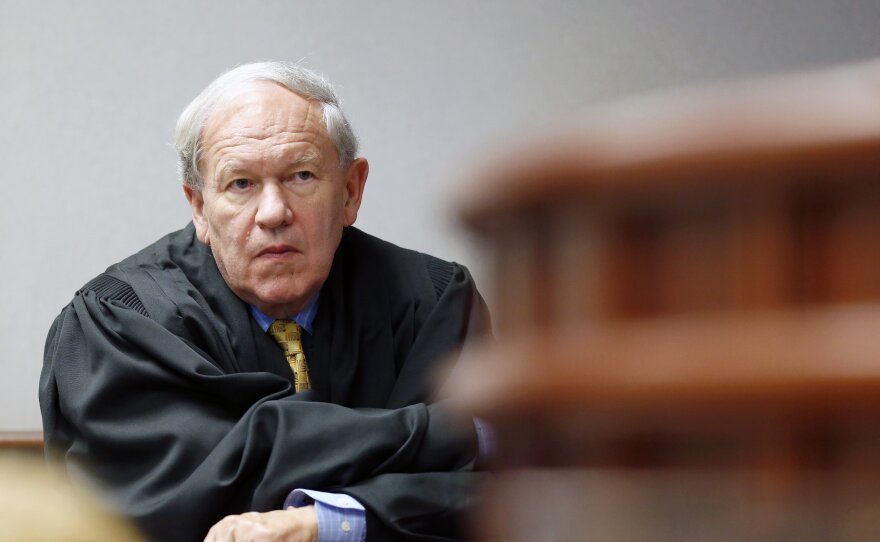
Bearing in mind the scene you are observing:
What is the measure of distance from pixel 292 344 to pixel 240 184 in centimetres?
31

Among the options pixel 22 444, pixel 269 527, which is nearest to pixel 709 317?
pixel 269 527

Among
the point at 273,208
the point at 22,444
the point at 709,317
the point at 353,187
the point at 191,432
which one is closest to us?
the point at 709,317

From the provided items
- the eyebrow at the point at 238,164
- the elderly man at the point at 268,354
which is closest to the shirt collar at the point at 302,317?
the elderly man at the point at 268,354

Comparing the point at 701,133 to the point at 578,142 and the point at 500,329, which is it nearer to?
the point at 578,142

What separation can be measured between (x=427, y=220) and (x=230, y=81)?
3.64ft

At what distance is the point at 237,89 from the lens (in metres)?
1.81

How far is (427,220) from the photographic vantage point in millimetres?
2863

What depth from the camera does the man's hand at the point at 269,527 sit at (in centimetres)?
142

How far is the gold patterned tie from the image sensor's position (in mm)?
1825

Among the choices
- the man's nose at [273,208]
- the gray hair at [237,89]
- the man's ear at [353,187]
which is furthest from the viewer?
the man's ear at [353,187]

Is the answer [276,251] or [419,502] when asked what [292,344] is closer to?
[276,251]

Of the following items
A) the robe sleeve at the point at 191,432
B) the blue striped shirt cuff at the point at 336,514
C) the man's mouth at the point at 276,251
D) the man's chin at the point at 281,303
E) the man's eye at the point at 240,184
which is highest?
the man's eye at the point at 240,184

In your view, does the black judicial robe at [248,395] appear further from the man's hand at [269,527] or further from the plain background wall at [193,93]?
the plain background wall at [193,93]

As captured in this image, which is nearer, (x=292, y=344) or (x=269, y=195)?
(x=269, y=195)
